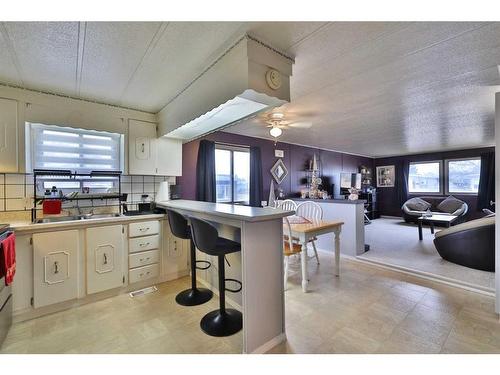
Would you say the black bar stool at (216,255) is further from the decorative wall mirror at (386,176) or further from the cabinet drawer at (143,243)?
the decorative wall mirror at (386,176)

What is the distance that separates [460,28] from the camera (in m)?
1.42

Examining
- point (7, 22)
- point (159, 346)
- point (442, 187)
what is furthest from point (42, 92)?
point (442, 187)

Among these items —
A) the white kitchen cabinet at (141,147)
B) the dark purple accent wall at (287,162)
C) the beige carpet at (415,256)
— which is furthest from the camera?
the dark purple accent wall at (287,162)

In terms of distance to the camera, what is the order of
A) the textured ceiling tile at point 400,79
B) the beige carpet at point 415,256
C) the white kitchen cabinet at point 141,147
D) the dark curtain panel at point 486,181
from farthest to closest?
1. the dark curtain panel at point 486,181
2. the white kitchen cabinet at point 141,147
3. the beige carpet at point 415,256
4. the textured ceiling tile at point 400,79

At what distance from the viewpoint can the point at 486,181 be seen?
626 centimetres

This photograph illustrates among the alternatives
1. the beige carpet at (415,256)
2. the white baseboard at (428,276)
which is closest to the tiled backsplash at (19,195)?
the white baseboard at (428,276)

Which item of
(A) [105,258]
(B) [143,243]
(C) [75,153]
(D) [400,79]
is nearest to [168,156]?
(C) [75,153]

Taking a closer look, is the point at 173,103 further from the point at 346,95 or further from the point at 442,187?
the point at 442,187

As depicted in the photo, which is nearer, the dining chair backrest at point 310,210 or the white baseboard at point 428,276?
the white baseboard at point 428,276

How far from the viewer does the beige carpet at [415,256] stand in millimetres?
2738

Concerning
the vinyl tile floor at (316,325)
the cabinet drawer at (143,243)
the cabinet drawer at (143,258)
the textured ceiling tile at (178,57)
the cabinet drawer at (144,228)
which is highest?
the textured ceiling tile at (178,57)

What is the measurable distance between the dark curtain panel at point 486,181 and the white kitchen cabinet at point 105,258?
28.8 feet

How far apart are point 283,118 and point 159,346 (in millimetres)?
2983

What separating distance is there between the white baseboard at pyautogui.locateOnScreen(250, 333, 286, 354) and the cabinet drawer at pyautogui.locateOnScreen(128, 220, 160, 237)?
5.68 feet
